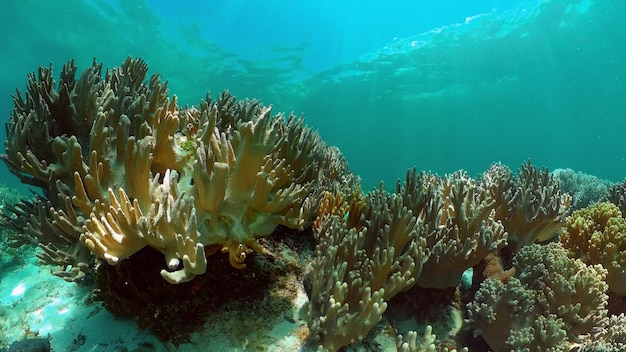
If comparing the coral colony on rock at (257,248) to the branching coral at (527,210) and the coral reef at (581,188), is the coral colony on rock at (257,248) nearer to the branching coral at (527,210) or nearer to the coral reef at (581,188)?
the branching coral at (527,210)

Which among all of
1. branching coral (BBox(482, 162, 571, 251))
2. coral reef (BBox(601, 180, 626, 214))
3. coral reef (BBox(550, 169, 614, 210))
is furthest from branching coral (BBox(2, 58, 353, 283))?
coral reef (BBox(550, 169, 614, 210))

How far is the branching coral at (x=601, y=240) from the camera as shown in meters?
3.62

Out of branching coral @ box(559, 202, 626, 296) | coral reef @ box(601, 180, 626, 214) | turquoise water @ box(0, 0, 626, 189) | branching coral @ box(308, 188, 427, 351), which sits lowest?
branching coral @ box(308, 188, 427, 351)

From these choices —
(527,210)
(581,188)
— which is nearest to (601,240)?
(527,210)

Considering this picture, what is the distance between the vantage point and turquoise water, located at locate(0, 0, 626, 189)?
34281 millimetres

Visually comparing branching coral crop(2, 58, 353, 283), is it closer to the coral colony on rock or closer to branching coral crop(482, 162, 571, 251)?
the coral colony on rock

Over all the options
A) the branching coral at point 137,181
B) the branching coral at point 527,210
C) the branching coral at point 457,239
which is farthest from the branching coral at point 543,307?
the branching coral at point 137,181

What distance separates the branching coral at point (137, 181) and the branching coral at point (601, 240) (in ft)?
9.67

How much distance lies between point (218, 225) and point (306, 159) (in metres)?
1.40

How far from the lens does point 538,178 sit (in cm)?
463

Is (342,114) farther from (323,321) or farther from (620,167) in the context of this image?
(620,167)

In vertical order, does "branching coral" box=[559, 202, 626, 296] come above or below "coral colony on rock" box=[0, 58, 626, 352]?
above

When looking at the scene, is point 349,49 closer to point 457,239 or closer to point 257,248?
point 457,239

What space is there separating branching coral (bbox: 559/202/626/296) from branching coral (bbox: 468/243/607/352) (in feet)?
1.07
